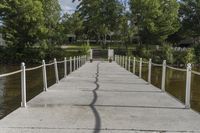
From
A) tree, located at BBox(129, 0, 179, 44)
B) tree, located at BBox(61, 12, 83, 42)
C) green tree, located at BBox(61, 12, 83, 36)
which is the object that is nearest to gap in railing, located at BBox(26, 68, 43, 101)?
tree, located at BBox(129, 0, 179, 44)

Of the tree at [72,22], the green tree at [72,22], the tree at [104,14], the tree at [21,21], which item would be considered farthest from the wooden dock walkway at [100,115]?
the green tree at [72,22]

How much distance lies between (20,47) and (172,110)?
66.3m

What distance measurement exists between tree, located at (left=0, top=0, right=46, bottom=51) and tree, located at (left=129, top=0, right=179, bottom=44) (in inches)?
768

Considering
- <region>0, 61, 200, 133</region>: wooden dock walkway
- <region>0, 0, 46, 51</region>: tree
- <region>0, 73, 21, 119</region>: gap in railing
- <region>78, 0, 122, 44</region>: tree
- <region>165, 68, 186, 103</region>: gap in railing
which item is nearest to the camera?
<region>0, 61, 200, 133</region>: wooden dock walkway

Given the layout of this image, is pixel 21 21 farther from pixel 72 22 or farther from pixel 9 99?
pixel 9 99

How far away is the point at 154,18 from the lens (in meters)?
83.4

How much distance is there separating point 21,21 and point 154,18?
25.8 m

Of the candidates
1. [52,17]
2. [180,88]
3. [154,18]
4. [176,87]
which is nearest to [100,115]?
[180,88]

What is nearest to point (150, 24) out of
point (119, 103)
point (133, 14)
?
point (133, 14)

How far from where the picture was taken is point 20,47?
75.1 m

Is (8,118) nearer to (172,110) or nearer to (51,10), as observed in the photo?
(172,110)

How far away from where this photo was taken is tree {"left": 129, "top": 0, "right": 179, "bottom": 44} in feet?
268

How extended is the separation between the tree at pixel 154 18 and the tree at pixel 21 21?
19.5 metres

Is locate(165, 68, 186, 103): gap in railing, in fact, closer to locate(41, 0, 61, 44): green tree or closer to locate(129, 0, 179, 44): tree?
locate(129, 0, 179, 44): tree
